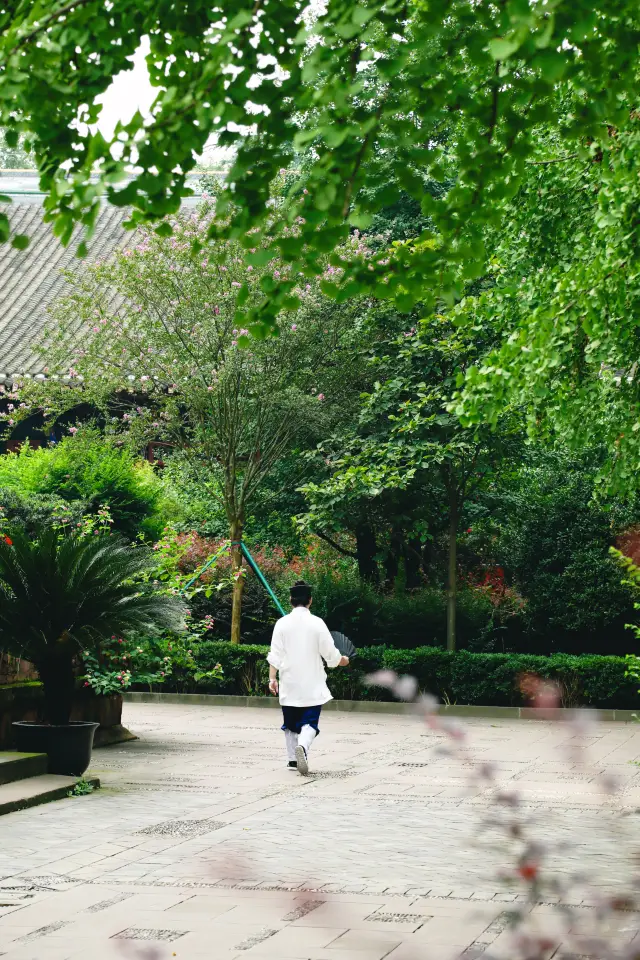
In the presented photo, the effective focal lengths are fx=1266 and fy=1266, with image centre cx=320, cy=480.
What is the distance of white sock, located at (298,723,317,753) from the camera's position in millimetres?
11773

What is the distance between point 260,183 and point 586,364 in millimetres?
7883

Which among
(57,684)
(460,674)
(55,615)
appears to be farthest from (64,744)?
(460,674)

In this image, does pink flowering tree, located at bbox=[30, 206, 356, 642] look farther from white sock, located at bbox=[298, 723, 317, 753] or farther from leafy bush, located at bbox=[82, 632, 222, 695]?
white sock, located at bbox=[298, 723, 317, 753]

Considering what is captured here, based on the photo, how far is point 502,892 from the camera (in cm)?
669

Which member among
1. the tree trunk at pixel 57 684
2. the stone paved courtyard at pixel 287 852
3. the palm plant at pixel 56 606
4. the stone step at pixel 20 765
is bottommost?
the stone paved courtyard at pixel 287 852

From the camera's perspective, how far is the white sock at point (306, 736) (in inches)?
464

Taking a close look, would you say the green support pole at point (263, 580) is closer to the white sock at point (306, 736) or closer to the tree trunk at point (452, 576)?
the tree trunk at point (452, 576)

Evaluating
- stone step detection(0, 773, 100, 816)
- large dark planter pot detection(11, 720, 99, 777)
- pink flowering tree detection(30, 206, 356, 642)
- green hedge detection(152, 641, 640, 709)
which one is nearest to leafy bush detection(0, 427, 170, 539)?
pink flowering tree detection(30, 206, 356, 642)

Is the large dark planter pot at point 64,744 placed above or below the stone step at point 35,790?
above

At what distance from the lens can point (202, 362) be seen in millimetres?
19750

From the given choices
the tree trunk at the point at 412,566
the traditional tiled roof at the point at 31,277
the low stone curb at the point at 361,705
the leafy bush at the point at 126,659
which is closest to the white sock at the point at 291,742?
the leafy bush at the point at 126,659

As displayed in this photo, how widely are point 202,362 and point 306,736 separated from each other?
9147 millimetres

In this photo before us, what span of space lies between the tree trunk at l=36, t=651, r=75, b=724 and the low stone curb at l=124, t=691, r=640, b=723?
798cm

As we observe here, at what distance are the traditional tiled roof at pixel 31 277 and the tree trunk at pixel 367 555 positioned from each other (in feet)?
24.7
